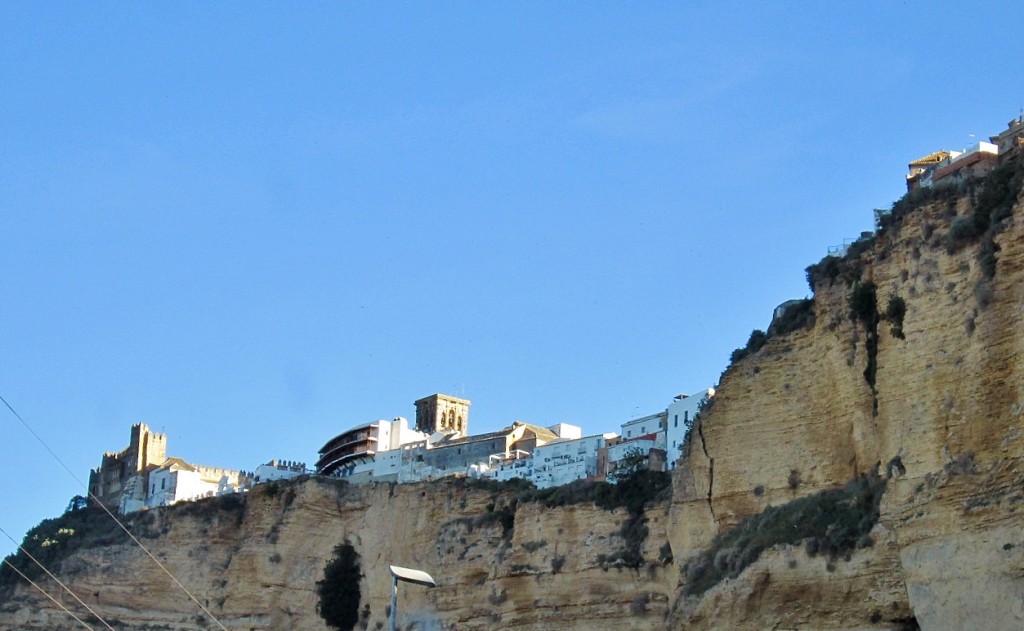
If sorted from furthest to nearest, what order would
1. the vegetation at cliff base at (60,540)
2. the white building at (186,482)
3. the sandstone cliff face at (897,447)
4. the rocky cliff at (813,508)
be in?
the white building at (186,482), the vegetation at cliff base at (60,540), the rocky cliff at (813,508), the sandstone cliff face at (897,447)

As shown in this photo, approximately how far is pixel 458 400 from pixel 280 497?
69.6 ft

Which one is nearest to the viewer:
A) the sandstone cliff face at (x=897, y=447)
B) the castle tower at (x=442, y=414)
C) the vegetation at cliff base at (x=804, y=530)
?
the sandstone cliff face at (x=897, y=447)

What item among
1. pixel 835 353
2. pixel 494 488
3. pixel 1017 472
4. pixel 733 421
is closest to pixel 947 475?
pixel 1017 472

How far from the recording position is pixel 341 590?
4891 centimetres

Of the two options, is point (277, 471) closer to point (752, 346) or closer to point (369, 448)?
point (369, 448)

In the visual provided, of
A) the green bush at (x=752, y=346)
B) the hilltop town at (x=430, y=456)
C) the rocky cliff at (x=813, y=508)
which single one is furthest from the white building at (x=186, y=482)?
the green bush at (x=752, y=346)

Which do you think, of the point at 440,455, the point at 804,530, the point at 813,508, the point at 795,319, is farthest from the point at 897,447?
the point at 440,455

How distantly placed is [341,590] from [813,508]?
813 inches

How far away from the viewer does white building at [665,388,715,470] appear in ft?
160

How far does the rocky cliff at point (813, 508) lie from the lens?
2728 cm

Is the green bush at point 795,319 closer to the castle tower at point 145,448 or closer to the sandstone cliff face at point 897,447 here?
the sandstone cliff face at point 897,447

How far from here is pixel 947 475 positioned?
90.3ft

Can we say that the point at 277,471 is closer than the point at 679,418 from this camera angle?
No

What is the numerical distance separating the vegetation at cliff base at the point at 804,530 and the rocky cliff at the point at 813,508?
0.06 metres
